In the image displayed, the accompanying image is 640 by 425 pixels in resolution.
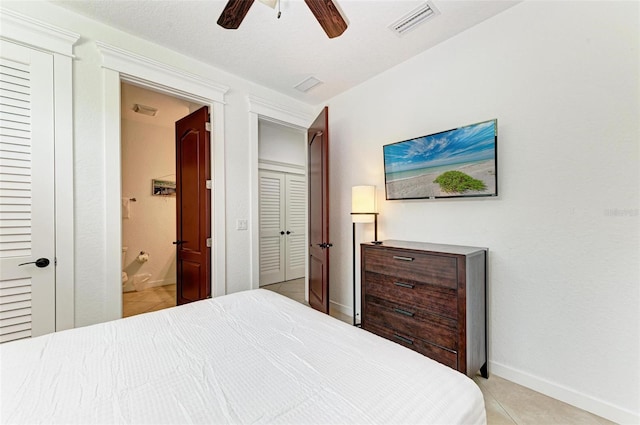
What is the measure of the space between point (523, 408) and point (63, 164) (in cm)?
356

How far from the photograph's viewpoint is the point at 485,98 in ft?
6.87

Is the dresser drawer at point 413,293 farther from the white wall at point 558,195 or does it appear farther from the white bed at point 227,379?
the white bed at point 227,379

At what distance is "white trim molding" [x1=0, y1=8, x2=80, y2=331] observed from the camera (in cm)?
189

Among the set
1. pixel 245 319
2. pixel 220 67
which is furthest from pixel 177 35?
pixel 245 319

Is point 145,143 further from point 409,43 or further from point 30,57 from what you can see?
point 409,43

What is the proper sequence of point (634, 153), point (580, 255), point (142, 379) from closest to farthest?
point (142, 379)
point (634, 153)
point (580, 255)

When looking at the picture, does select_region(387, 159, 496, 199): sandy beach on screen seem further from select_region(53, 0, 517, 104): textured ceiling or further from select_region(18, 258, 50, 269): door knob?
select_region(18, 258, 50, 269): door knob

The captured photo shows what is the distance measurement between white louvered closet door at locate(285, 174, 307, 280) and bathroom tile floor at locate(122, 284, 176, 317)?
189 cm

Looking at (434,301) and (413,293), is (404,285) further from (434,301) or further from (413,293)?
(434,301)

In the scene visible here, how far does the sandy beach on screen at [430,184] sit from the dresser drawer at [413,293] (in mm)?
818

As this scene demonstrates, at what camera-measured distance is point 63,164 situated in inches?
75.4

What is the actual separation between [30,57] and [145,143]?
273 cm

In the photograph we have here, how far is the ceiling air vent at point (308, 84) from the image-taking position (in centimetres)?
298

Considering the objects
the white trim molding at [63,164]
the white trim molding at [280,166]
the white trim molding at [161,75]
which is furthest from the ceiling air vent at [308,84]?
the white trim molding at [63,164]
